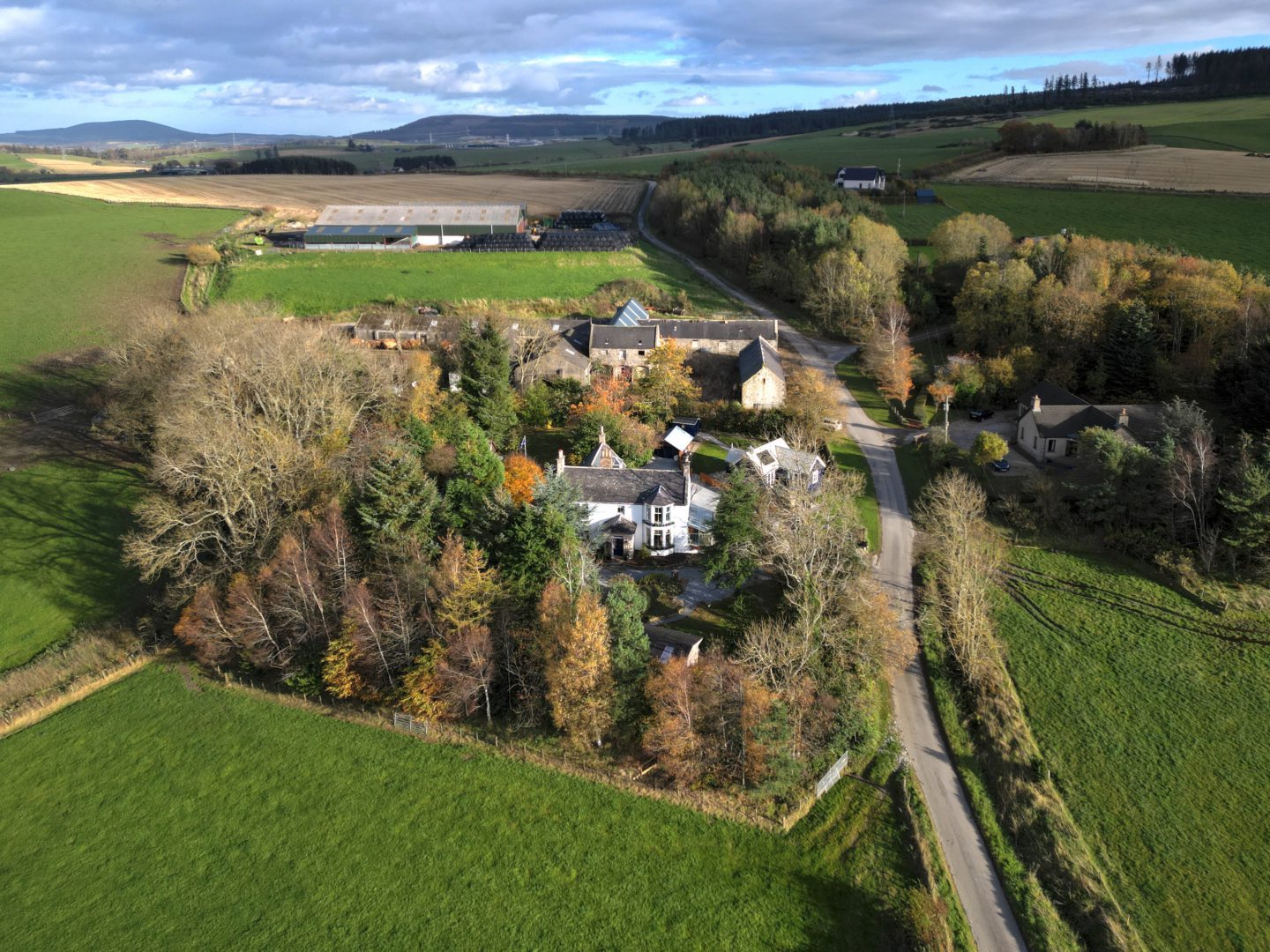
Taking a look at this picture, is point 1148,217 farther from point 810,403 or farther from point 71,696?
point 71,696

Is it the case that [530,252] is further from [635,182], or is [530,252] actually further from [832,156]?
[832,156]

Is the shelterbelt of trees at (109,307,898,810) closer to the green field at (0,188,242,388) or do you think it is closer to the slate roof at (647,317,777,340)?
the slate roof at (647,317,777,340)


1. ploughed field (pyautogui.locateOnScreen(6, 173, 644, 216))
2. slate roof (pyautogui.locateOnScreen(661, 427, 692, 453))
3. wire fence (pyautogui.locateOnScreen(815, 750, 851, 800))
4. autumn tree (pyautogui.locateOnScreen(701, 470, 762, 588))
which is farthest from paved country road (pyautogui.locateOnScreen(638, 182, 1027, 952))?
ploughed field (pyautogui.locateOnScreen(6, 173, 644, 216))

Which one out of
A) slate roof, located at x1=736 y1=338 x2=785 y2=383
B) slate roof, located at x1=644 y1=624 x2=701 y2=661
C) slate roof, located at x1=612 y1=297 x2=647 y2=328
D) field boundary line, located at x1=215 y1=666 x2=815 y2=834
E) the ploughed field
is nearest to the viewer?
field boundary line, located at x1=215 y1=666 x2=815 y2=834

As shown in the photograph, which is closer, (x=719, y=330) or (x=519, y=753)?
(x=519, y=753)

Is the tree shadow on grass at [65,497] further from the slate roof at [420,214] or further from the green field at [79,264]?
the slate roof at [420,214]

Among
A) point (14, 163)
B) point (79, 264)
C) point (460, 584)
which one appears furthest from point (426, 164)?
point (460, 584)
